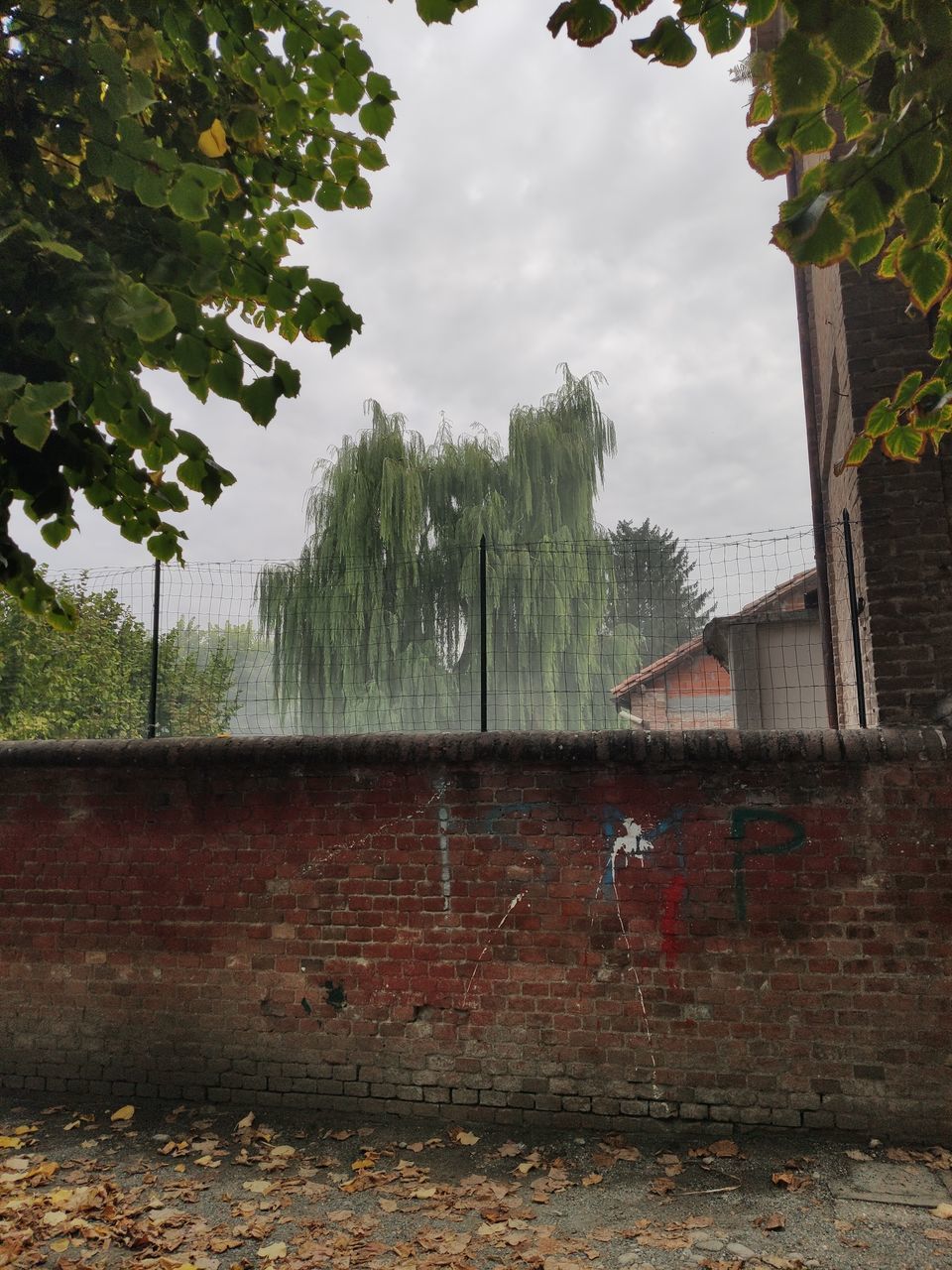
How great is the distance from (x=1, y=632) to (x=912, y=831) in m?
12.1

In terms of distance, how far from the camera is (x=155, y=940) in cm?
516

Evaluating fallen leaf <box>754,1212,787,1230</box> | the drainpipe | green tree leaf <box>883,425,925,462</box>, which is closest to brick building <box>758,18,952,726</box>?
green tree leaf <box>883,425,925,462</box>

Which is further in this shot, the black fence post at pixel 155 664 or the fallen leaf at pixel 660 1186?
the black fence post at pixel 155 664

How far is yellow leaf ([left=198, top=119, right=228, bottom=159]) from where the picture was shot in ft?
9.20

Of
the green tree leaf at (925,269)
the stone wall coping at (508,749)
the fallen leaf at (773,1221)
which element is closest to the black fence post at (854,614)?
the stone wall coping at (508,749)

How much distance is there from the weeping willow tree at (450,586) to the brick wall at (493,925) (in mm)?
1796

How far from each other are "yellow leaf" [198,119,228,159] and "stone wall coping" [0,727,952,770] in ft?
10.1

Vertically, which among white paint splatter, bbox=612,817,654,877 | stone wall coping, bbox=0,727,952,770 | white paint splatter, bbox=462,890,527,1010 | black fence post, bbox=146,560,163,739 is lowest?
white paint splatter, bbox=462,890,527,1010

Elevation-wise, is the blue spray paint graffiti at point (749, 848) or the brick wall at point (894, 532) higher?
the brick wall at point (894, 532)

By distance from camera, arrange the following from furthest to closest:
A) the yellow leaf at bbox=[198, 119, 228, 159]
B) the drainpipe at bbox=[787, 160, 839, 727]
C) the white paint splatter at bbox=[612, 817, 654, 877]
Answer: the drainpipe at bbox=[787, 160, 839, 727] → the white paint splatter at bbox=[612, 817, 654, 877] → the yellow leaf at bbox=[198, 119, 228, 159]

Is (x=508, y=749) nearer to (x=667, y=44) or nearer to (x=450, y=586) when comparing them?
(x=667, y=44)

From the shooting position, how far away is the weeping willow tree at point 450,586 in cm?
1091

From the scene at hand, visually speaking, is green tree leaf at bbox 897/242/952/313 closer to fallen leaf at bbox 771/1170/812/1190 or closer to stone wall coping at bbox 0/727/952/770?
stone wall coping at bbox 0/727/952/770

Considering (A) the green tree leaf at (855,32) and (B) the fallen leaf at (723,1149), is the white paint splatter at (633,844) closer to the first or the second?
(B) the fallen leaf at (723,1149)
